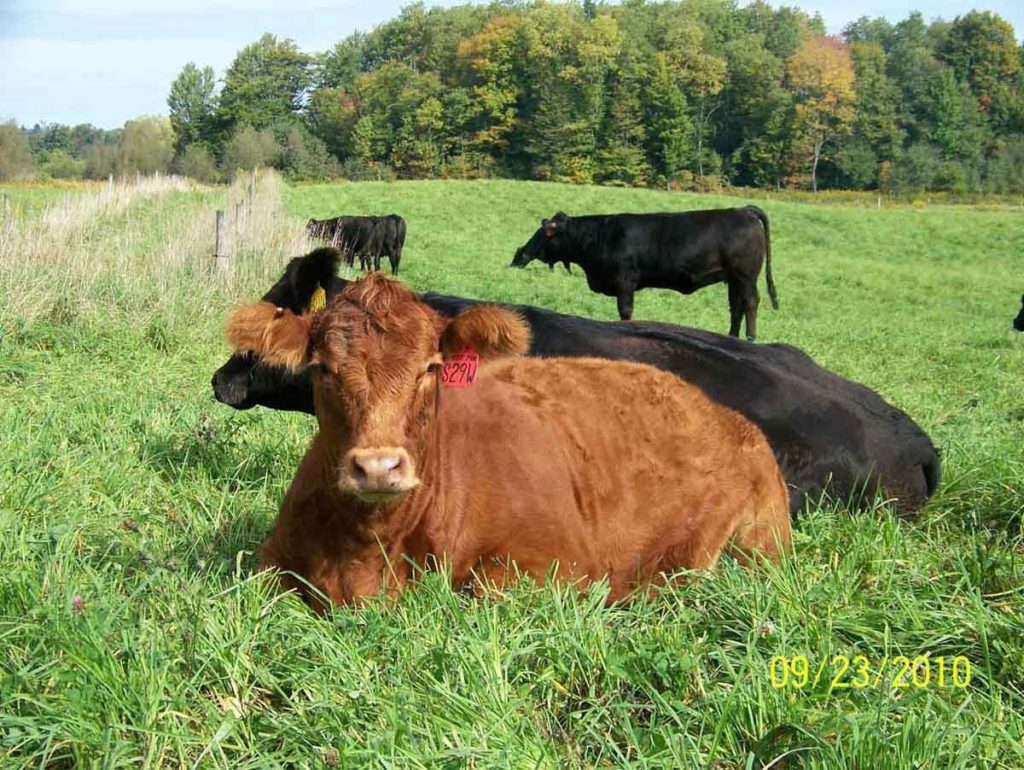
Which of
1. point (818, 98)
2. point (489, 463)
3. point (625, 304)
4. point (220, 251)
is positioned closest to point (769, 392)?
point (489, 463)

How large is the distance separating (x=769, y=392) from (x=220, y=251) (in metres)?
10.2

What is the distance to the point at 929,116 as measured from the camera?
81812 millimetres

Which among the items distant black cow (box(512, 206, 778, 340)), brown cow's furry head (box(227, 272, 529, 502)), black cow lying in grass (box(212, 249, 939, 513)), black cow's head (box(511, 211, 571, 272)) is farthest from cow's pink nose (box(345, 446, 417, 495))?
black cow's head (box(511, 211, 571, 272))

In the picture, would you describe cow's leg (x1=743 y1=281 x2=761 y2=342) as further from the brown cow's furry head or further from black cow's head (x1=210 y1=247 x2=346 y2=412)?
the brown cow's furry head

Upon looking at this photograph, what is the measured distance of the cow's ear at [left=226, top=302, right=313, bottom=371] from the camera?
3566 millimetres

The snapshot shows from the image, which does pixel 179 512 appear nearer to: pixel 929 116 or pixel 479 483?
pixel 479 483

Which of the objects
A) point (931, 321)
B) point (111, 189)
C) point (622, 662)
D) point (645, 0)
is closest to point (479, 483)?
point (622, 662)

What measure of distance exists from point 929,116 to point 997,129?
6.13 meters

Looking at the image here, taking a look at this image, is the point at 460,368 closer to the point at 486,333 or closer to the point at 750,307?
the point at 486,333

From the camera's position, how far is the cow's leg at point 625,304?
16.4 m

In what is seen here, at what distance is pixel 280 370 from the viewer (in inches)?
232
